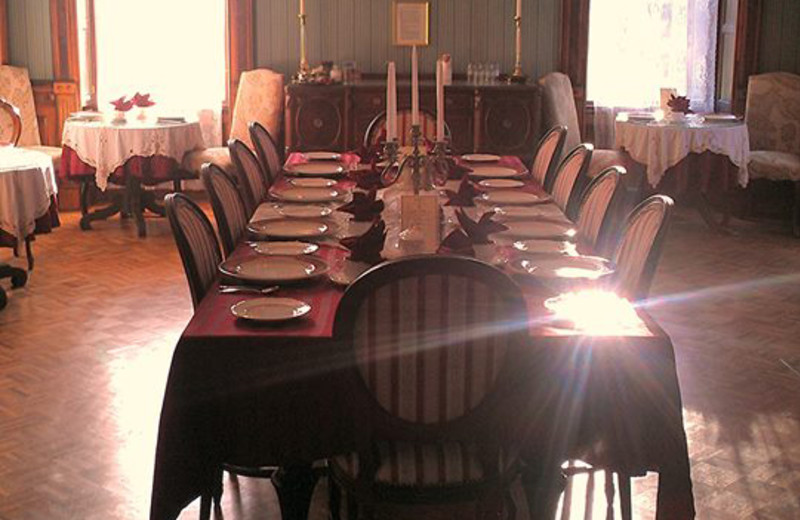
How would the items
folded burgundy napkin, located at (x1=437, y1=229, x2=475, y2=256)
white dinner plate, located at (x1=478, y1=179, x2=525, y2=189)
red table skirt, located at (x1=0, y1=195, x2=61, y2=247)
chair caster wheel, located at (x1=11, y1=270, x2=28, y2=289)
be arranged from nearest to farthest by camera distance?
folded burgundy napkin, located at (x1=437, y1=229, x2=475, y2=256) → white dinner plate, located at (x1=478, y1=179, x2=525, y2=189) → red table skirt, located at (x1=0, y1=195, x2=61, y2=247) → chair caster wheel, located at (x1=11, y1=270, x2=28, y2=289)

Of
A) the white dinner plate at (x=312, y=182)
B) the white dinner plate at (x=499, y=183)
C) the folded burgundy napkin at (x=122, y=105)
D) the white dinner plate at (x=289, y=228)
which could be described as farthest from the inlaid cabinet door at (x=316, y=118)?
the white dinner plate at (x=289, y=228)

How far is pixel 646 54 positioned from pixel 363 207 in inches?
204

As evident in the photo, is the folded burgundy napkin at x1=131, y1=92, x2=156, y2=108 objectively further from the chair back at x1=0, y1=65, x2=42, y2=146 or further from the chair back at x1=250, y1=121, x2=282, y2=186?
the chair back at x1=250, y1=121, x2=282, y2=186

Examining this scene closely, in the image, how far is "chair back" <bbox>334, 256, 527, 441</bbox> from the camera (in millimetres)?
2400

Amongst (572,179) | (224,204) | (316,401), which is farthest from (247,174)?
(316,401)

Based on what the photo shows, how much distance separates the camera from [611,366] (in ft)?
8.51

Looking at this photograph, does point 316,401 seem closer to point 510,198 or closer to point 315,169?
point 510,198

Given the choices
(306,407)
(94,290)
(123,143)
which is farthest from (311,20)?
(306,407)

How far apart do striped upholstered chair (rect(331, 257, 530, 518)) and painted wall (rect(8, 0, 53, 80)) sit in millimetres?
6271

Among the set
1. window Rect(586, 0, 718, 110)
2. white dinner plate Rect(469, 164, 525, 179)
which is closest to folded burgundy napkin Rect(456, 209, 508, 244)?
white dinner plate Rect(469, 164, 525, 179)

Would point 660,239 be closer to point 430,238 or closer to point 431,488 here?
point 430,238

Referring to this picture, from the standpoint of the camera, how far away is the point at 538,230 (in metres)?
3.72

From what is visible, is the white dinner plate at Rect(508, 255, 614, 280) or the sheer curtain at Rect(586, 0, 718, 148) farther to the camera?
the sheer curtain at Rect(586, 0, 718, 148)

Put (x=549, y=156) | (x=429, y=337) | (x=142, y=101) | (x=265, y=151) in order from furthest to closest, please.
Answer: (x=142, y=101)
(x=265, y=151)
(x=549, y=156)
(x=429, y=337)
